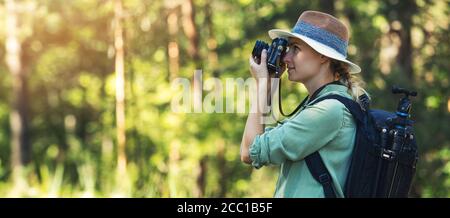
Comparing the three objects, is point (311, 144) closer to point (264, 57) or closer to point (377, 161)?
point (377, 161)

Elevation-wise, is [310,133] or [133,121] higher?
[310,133]

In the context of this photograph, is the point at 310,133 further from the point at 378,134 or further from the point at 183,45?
the point at 183,45

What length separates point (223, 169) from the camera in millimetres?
16875

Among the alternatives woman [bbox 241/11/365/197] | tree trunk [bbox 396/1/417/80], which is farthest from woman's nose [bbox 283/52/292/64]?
tree trunk [bbox 396/1/417/80]

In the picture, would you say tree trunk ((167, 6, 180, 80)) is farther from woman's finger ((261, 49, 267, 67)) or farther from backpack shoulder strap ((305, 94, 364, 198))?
backpack shoulder strap ((305, 94, 364, 198))

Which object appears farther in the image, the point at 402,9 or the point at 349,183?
the point at 402,9

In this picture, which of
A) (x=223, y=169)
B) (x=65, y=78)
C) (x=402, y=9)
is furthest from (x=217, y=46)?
(x=65, y=78)

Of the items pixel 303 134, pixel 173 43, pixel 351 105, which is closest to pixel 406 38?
pixel 173 43

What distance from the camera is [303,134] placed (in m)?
2.92

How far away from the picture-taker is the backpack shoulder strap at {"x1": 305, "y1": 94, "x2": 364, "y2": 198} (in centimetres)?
291

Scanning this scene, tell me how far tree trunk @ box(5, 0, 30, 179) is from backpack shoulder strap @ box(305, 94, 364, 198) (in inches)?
639

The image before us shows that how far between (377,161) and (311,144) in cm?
26

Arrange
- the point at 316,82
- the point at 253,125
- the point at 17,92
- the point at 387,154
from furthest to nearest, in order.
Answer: the point at 17,92 < the point at 316,82 < the point at 253,125 < the point at 387,154

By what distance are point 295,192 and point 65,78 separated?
89.5 feet
